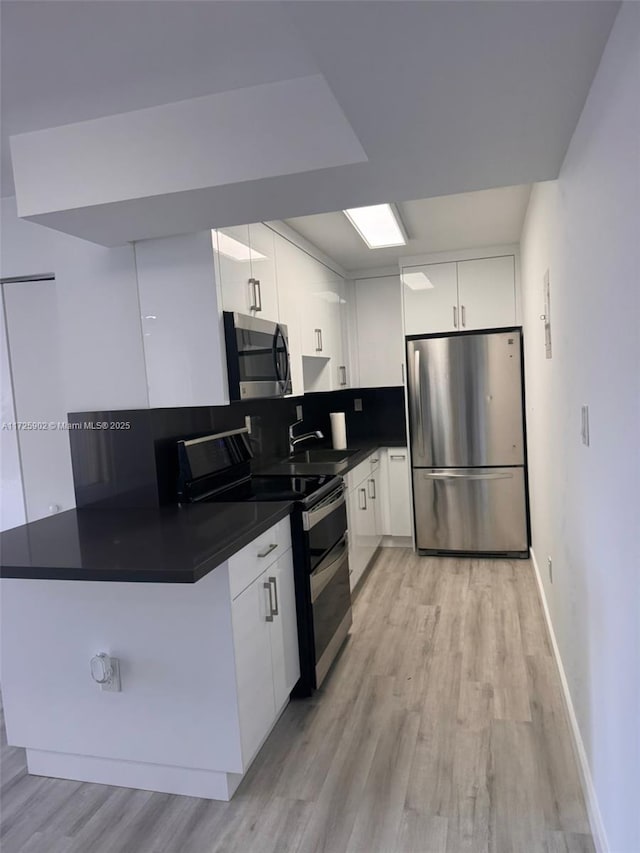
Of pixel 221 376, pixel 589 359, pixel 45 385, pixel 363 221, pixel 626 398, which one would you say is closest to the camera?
pixel 626 398

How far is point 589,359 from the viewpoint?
164 cm

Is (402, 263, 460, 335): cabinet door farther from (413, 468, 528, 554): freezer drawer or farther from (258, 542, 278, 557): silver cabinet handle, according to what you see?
(258, 542, 278, 557): silver cabinet handle

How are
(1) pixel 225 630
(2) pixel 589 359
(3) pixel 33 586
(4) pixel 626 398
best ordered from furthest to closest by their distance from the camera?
(3) pixel 33 586 → (1) pixel 225 630 → (2) pixel 589 359 → (4) pixel 626 398

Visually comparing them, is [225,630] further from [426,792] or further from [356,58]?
[356,58]

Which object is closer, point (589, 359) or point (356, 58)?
point (356, 58)

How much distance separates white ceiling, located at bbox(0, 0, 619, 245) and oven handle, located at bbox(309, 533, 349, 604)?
1572mm

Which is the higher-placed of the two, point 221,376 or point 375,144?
point 375,144

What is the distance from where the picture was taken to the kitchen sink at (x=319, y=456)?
12.8 feet

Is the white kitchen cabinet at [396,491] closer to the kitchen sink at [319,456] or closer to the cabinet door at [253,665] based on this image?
the kitchen sink at [319,456]

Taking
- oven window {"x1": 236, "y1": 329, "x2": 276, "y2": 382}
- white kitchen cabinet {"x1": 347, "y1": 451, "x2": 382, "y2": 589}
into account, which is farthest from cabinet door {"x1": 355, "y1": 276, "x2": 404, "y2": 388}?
oven window {"x1": 236, "y1": 329, "x2": 276, "y2": 382}

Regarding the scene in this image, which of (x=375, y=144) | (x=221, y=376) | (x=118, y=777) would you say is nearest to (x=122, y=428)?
(x=221, y=376)

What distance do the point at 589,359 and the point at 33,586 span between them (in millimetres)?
2008

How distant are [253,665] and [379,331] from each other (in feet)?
11.0

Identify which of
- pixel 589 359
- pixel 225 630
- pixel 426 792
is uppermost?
pixel 589 359
